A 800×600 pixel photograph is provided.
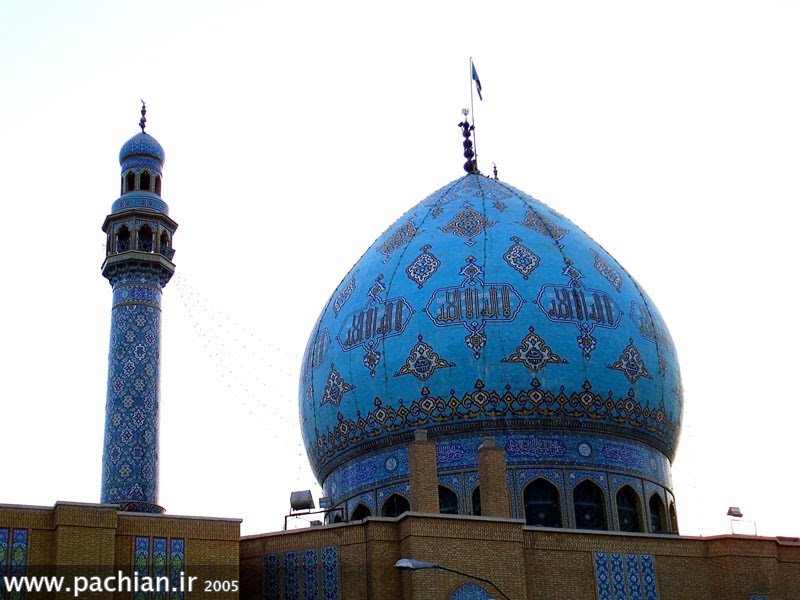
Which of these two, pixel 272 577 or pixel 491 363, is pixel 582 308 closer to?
pixel 491 363

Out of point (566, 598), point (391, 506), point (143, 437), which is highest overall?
point (143, 437)

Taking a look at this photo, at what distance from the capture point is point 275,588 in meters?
13.4

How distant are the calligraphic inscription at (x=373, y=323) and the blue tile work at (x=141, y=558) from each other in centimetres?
400

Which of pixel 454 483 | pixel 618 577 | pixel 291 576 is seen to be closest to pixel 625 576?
pixel 618 577

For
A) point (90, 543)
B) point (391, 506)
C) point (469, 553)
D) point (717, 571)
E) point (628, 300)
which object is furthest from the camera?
point (628, 300)

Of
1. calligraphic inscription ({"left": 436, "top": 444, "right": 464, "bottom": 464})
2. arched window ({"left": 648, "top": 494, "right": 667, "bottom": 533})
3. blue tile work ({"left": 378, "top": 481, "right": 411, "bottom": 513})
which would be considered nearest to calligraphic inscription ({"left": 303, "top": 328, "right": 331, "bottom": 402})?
blue tile work ({"left": 378, "top": 481, "right": 411, "bottom": 513})

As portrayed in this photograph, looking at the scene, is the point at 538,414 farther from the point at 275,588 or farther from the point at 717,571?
the point at 275,588

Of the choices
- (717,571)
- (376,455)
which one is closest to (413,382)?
(376,455)

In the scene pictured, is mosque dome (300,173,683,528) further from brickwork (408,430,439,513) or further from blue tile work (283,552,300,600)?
blue tile work (283,552,300,600)

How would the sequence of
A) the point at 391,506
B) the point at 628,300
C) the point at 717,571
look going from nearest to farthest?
the point at 717,571 → the point at 391,506 → the point at 628,300

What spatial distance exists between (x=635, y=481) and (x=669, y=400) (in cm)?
129

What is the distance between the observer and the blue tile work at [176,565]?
12.4 meters

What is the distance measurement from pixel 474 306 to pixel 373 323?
1.33m

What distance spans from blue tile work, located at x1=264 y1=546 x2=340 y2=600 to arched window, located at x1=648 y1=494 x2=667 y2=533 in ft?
14.5
